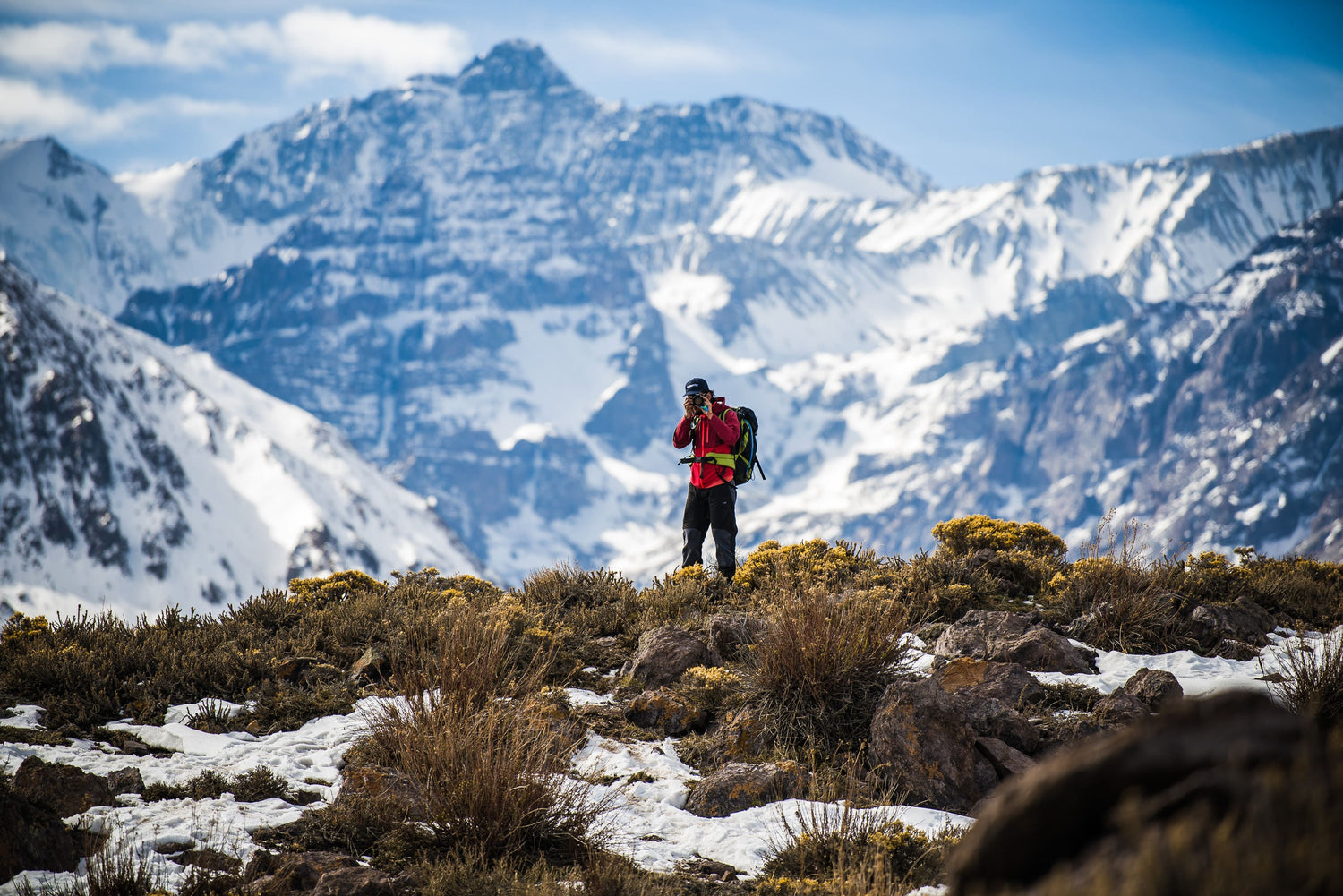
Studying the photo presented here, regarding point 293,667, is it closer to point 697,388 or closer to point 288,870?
point 288,870

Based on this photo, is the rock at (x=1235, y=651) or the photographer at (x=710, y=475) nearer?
the rock at (x=1235, y=651)

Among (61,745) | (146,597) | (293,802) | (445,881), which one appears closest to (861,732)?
(445,881)

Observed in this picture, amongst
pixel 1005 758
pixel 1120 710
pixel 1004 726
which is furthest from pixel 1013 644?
pixel 1005 758

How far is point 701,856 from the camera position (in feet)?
16.7

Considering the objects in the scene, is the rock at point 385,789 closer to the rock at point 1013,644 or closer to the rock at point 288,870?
the rock at point 288,870

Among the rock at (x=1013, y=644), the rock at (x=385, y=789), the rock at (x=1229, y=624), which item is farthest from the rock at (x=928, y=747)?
the rock at (x=1229, y=624)

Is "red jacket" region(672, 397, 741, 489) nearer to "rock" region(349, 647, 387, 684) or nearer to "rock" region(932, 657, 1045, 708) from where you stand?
"rock" region(349, 647, 387, 684)

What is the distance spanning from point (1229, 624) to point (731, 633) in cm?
458

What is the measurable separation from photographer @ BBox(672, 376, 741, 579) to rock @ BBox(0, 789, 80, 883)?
270 inches

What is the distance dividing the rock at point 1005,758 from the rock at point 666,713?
2159mm

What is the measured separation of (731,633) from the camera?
7953mm

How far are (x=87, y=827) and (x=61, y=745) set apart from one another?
1569 mm

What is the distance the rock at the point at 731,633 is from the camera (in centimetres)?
781

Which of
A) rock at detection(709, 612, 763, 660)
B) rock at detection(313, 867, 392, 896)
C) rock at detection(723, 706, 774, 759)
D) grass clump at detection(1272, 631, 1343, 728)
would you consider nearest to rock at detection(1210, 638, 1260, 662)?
grass clump at detection(1272, 631, 1343, 728)
